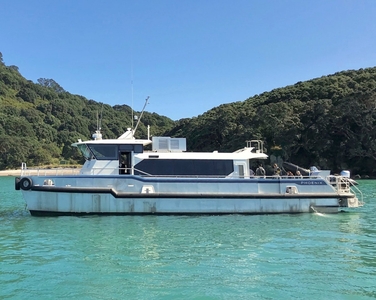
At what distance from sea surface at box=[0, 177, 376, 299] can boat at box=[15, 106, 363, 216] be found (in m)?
0.87

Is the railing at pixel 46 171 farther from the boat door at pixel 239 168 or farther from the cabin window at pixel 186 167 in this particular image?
the boat door at pixel 239 168

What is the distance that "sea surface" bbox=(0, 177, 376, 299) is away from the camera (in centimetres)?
673

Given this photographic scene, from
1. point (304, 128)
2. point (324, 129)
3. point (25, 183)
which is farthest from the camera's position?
point (304, 128)

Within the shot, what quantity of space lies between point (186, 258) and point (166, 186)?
20.9 feet

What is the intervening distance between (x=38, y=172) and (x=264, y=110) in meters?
38.8

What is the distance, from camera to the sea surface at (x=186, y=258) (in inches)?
265

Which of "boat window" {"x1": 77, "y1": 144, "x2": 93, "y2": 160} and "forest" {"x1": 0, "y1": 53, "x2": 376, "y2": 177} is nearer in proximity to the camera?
"boat window" {"x1": 77, "y1": 144, "x2": 93, "y2": 160}

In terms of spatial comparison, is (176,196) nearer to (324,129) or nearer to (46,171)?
(46,171)

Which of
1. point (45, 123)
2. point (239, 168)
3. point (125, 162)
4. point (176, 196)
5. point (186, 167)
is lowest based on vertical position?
point (176, 196)

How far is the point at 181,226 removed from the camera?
41.5 ft

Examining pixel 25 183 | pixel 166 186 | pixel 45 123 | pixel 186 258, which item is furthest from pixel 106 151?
pixel 45 123

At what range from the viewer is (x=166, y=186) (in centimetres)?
1492

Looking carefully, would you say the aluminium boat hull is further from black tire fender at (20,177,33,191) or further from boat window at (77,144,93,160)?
boat window at (77,144,93,160)

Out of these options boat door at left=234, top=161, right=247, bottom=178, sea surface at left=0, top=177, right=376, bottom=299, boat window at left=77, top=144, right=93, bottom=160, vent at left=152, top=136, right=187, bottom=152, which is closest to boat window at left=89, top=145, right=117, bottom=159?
boat window at left=77, top=144, right=93, bottom=160
